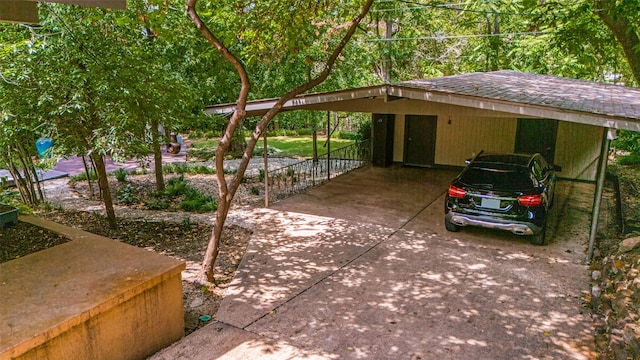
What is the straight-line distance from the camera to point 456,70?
19938 millimetres

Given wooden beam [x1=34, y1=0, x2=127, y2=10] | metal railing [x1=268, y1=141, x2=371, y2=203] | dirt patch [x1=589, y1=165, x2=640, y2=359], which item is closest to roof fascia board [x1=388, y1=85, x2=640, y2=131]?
dirt patch [x1=589, y1=165, x2=640, y2=359]

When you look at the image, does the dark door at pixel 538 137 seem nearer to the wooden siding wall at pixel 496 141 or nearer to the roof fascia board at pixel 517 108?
the wooden siding wall at pixel 496 141

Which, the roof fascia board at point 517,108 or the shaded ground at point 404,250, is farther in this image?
the roof fascia board at point 517,108

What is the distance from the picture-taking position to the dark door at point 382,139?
13.4 m

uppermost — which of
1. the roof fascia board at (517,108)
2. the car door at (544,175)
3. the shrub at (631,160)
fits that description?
the roof fascia board at (517,108)

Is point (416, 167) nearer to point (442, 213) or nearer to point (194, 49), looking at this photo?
point (442, 213)

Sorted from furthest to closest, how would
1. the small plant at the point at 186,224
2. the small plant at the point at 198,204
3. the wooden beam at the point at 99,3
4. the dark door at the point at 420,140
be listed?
the dark door at the point at 420,140 < the small plant at the point at 198,204 < the small plant at the point at 186,224 < the wooden beam at the point at 99,3

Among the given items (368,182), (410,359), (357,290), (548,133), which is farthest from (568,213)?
(410,359)

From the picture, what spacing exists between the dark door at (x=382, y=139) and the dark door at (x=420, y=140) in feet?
1.61

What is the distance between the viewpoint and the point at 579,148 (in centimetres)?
1145

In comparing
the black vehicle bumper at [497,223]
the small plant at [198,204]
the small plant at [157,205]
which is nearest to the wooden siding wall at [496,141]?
the black vehicle bumper at [497,223]

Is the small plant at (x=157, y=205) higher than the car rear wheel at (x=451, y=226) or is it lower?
lower

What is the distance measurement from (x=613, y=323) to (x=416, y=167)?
30.7ft

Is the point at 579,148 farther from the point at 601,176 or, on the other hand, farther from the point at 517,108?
the point at 517,108
